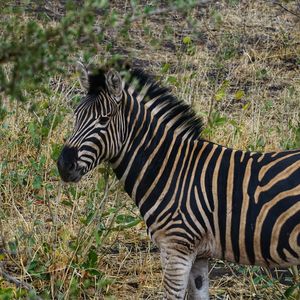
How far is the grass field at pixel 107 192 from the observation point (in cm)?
548

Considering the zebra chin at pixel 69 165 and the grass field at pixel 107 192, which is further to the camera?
the grass field at pixel 107 192

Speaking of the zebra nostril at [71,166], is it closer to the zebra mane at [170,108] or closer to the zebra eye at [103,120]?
the zebra eye at [103,120]

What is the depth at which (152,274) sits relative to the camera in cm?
582

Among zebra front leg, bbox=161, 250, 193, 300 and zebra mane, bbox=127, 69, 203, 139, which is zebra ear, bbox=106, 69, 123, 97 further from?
zebra front leg, bbox=161, 250, 193, 300

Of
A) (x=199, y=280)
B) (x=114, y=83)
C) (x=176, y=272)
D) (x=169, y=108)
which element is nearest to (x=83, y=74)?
(x=114, y=83)

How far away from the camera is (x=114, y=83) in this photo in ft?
16.6

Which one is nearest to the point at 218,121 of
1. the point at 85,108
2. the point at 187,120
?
the point at 187,120

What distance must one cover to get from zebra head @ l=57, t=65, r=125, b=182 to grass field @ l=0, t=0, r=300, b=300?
0.25 m

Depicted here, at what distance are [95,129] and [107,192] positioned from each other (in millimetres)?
529

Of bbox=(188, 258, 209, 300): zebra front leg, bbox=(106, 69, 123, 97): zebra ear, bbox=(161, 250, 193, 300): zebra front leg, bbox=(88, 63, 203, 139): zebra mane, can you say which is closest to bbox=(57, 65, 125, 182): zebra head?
bbox=(106, 69, 123, 97): zebra ear

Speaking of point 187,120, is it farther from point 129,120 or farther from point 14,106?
point 14,106

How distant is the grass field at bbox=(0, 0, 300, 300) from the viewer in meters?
5.48

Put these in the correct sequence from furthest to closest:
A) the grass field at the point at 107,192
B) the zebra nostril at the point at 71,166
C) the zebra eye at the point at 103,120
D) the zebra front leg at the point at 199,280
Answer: the grass field at the point at 107,192
the zebra front leg at the point at 199,280
the zebra eye at the point at 103,120
the zebra nostril at the point at 71,166

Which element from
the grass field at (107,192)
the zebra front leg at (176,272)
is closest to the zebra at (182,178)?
the zebra front leg at (176,272)
